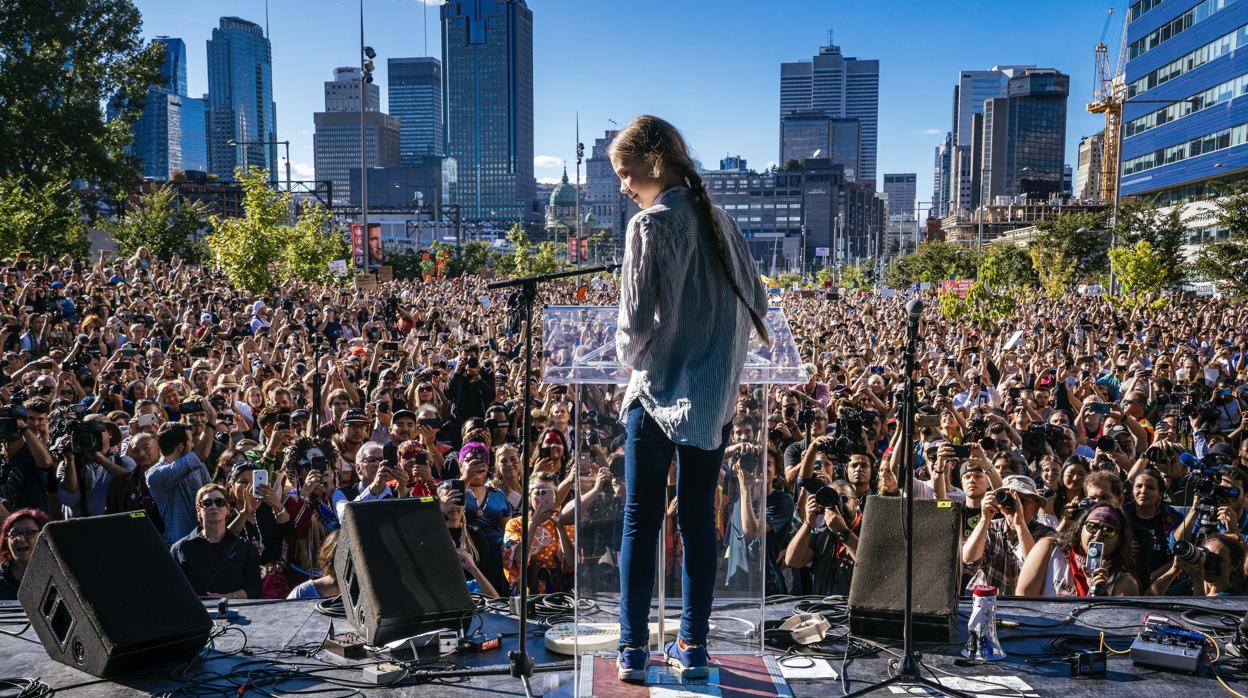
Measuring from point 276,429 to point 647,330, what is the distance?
18.4 feet

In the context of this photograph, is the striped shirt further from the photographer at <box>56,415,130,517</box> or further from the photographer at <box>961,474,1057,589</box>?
the photographer at <box>56,415,130,517</box>

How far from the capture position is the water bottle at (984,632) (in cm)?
382

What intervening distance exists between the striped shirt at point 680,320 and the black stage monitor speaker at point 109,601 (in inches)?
78.5

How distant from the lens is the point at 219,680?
143 inches

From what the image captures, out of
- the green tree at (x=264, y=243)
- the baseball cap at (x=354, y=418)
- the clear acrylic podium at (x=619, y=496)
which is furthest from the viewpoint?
the green tree at (x=264, y=243)

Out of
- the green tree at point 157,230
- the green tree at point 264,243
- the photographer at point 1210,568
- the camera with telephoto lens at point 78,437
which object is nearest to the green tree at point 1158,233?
the green tree at point 264,243

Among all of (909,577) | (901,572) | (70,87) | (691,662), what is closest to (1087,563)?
(901,572)

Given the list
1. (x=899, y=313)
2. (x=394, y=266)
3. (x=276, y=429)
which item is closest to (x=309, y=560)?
(x=276, y=429)

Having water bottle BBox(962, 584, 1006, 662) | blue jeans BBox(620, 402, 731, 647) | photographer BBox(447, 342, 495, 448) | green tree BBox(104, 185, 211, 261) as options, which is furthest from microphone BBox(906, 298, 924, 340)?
green tree BBox(104, 185, 211, 261)

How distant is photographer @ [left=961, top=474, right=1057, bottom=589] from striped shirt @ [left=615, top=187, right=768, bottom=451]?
2.54 m

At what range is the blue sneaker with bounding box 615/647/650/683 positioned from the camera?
3.46 meters

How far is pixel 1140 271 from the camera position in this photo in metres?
31.6

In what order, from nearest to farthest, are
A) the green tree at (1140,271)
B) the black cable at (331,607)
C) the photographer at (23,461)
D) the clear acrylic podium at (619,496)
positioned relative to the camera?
1. the clear acrylic podium at (619,496)
2. the black cable at (331,607)
3. the photographer at (23,461)
4. the green tree at (1140,271)

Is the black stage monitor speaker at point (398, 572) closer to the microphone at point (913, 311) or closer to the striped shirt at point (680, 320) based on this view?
the striped shirt at point (680, 320)
